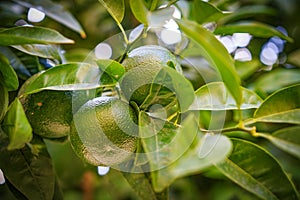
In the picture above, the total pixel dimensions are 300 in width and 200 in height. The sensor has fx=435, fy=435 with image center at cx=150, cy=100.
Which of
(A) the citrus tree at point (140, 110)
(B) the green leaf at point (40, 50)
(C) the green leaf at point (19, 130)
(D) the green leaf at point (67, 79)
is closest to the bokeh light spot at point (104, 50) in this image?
(A) the citrus tree at point (140, 110)

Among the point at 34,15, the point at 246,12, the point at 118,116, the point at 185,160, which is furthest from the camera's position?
the point at 246,12

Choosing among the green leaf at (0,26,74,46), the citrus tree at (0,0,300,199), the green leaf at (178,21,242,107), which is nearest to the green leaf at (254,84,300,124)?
the citrus tree at (0,0,300,199)

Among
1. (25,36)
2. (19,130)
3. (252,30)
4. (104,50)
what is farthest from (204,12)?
(19,130)

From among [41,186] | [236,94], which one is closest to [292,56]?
[236,94]

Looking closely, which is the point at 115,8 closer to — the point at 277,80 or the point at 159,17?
the point at 159,17

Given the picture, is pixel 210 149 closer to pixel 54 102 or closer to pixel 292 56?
pixel 54 102

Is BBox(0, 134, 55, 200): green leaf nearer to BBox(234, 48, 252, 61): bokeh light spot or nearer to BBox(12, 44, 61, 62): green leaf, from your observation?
BBox(12, 44, 61, 62): green leaf
